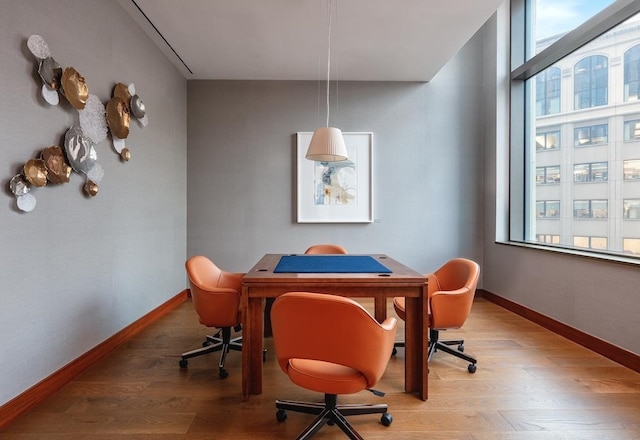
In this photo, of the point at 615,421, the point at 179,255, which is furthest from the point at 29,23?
the point at 615,421

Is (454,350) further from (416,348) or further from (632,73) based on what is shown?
(632,73)

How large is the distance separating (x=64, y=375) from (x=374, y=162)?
4089 mm

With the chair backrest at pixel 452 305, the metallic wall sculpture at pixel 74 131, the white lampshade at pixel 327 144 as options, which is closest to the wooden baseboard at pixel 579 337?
the chair backrest at pixel 452 305

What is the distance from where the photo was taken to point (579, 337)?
3189mm

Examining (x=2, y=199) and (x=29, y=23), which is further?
(x=29, y=23)

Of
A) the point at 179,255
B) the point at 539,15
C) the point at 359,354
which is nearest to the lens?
the point at 359,354

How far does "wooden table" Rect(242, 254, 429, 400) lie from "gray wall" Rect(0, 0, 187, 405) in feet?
4.38

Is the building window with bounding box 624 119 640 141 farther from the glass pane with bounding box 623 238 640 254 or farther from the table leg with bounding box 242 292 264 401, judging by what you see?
the table leg with bounding box 242 292 264 401

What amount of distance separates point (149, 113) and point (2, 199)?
82.9 inches

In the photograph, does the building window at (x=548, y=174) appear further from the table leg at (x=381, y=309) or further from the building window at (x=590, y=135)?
the table leg at (x=381, y=309)

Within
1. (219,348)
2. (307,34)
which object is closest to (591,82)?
(307,34)

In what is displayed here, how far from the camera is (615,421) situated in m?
2.02

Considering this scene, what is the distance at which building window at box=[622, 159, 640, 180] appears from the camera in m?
2.92

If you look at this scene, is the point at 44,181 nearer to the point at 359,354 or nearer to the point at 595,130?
the point at 359,354
